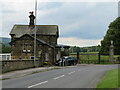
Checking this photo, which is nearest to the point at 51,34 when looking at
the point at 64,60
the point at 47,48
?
the point at 47,48

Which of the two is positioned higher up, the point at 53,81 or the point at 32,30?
the point at 32,30

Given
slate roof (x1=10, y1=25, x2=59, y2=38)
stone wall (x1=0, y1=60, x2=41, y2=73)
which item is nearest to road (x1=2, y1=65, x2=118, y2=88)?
stone wall (x1=0, y1=60, x2=41, y2=73)

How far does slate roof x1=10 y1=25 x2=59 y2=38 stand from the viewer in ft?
198

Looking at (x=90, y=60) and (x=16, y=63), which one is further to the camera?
(x=90, y=60)

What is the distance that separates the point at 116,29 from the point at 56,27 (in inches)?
735

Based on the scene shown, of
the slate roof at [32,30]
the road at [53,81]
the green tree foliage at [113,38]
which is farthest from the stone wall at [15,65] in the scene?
the green tree foliage at [113,38]

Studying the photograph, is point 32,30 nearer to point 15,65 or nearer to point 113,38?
point 113,38

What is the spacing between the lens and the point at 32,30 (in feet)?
200

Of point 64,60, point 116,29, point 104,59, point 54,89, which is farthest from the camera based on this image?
point 116,29

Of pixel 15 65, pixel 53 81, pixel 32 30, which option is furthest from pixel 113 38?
pixel 53 81

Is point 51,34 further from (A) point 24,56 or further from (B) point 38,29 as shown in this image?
(A) point 24,56

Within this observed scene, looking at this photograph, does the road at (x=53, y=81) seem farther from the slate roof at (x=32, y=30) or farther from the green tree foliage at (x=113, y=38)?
the green tree foliage at (x=113, y=38)

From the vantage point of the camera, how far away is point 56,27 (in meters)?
61.9

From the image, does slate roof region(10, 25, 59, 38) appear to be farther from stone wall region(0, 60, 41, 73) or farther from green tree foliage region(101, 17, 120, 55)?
stone wall region(0, 60, 41, 73)
